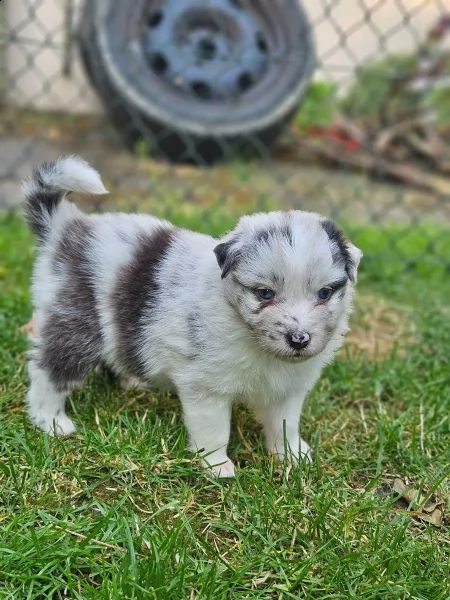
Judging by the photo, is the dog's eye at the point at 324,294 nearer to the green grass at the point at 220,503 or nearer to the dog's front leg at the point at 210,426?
the dog's front leg at the point at 210,426

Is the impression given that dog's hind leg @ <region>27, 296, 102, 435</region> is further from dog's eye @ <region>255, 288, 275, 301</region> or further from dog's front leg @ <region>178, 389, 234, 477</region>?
dog's eye @ <region>255, 288, 275, 301</region>

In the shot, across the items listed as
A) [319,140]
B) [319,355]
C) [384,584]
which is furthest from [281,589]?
[319,140]

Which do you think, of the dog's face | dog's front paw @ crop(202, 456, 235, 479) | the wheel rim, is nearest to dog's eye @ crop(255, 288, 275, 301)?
the dog's face

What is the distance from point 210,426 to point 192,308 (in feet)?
1.40

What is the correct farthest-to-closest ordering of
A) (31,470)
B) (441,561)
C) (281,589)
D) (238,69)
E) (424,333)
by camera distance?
1. (238,69)
2. (424,333)
3. (31,470)
4. (441,561)
5. (281,589)

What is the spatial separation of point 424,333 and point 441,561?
6.46ft

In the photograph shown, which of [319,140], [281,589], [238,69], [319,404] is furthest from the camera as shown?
[319,140]

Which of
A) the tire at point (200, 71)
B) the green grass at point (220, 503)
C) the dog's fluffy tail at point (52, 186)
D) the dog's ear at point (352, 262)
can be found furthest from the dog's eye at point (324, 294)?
the tire at point (200, 71)

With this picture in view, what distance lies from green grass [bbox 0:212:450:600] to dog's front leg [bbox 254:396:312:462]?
0.06m

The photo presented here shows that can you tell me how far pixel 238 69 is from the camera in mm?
7391

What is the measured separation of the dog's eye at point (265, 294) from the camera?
2482 millimetres

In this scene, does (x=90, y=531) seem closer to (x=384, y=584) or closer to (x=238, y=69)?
(x=384, y=584)

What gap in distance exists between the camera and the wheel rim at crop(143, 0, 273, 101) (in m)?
7.21

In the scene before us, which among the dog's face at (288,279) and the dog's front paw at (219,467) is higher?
the dog's face at (288,279)
